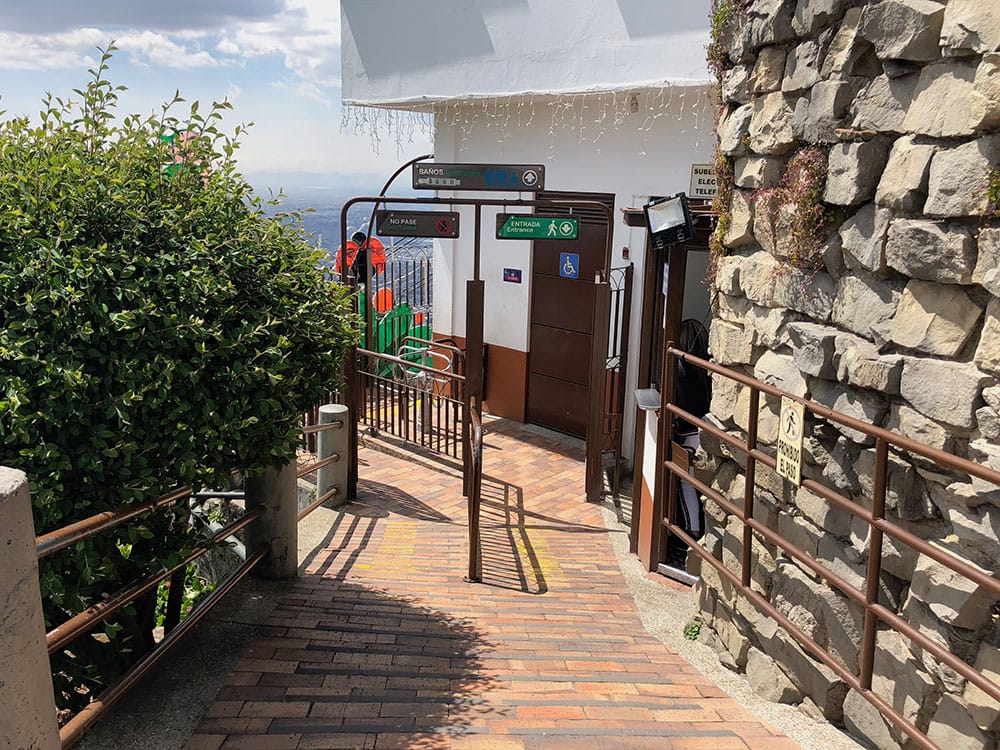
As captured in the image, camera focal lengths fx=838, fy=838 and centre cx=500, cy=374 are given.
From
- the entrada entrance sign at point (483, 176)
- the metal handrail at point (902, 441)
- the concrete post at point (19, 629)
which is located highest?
the entrada entrance sign at point (483, 176)

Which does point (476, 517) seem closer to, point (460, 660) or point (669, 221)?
point (460, 660)

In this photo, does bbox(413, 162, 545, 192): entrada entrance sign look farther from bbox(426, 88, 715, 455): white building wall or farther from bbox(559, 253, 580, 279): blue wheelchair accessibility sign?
bbox(559, 253, 580, 279): blue wheelchair accessibility sign

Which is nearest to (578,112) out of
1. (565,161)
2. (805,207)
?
(565,161)

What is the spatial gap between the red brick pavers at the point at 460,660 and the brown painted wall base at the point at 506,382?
12.8 feet

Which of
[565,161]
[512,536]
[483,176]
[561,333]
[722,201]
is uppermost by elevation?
[565,161]

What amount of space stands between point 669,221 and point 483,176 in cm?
221

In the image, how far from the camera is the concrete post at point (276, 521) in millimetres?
4762

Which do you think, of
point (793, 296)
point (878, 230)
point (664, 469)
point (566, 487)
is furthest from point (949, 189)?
point (566, 487)

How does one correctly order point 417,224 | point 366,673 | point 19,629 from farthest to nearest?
point 417,224 < point 366,673 < point 19,629

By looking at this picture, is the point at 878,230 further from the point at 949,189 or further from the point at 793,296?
the point at 793,296

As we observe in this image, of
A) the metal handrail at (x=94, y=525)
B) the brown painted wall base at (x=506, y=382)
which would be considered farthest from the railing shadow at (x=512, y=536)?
the metal handrail at (x=94, y=525)

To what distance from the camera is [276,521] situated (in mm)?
4867

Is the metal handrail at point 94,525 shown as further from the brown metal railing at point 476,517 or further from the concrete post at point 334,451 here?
the concrete post at point 334,451

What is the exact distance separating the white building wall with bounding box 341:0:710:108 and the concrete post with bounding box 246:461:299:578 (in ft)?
18.7
